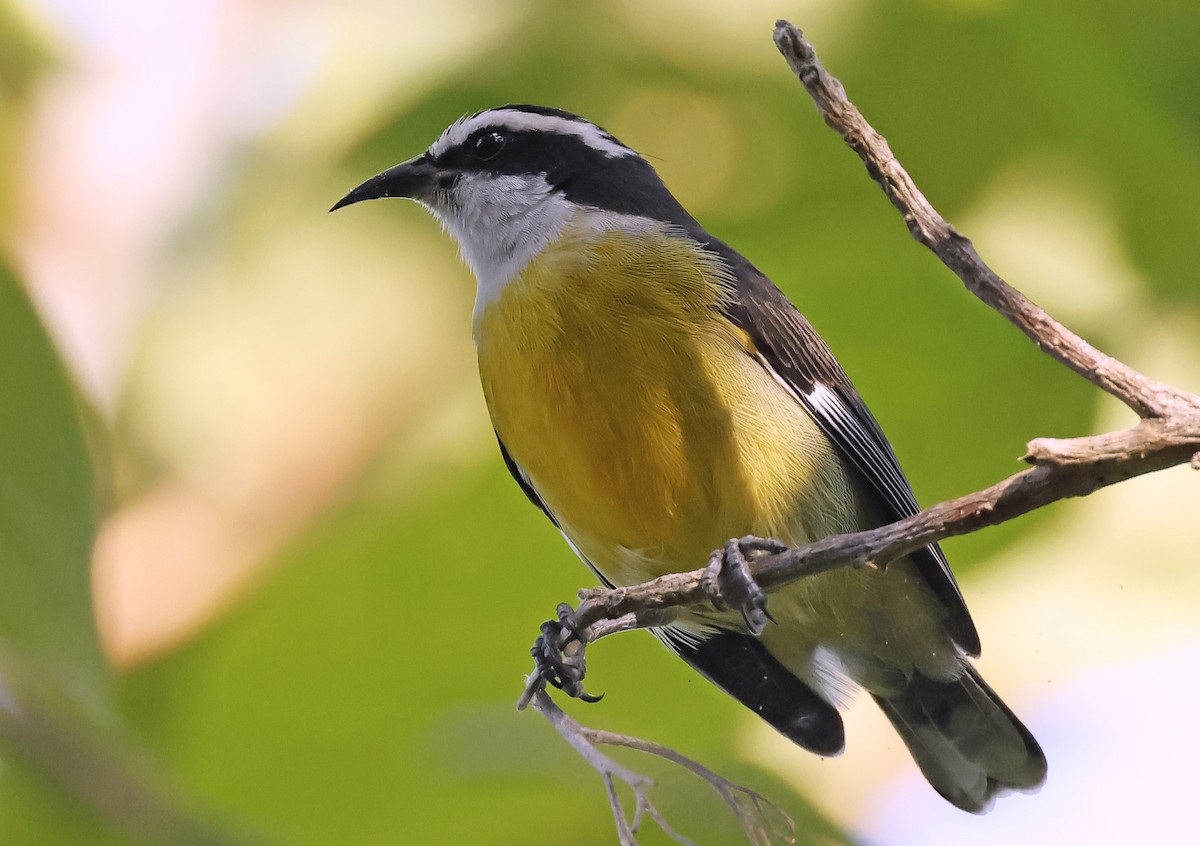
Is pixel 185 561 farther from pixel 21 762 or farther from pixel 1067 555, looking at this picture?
pixel 1067 555

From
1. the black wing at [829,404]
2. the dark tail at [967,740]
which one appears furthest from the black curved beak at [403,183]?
the dark tail at [967,740]

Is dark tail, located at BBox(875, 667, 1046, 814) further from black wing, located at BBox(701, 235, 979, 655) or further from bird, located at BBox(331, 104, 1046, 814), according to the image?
black wing, located at BBox(701, 235, 979, 655)

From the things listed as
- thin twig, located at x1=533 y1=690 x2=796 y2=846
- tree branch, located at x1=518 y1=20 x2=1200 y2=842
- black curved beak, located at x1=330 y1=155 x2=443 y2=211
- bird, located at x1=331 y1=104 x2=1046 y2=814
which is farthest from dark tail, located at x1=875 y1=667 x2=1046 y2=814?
black curved beak, located at x1=330 y1=155 x2=443 y2=211

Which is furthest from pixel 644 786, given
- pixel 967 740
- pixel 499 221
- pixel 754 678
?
pixel 499 221

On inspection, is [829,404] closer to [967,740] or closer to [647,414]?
[647,414]

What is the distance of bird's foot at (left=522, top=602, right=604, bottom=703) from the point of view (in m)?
1.48

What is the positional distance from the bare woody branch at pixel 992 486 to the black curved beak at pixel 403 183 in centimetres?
101

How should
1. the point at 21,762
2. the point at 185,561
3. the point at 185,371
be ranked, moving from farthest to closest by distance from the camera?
the point at 185,371
the point at 185,561
the point at 21,762

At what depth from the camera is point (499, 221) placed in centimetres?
204

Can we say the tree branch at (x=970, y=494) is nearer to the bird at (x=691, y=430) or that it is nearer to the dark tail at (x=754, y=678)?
the bird at (x=691, y=430)

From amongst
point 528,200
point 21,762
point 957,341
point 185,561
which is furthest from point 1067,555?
point 21,762

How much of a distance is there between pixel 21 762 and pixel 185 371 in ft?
3.14

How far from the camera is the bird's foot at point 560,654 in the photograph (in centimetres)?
148

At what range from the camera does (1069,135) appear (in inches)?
91.0
